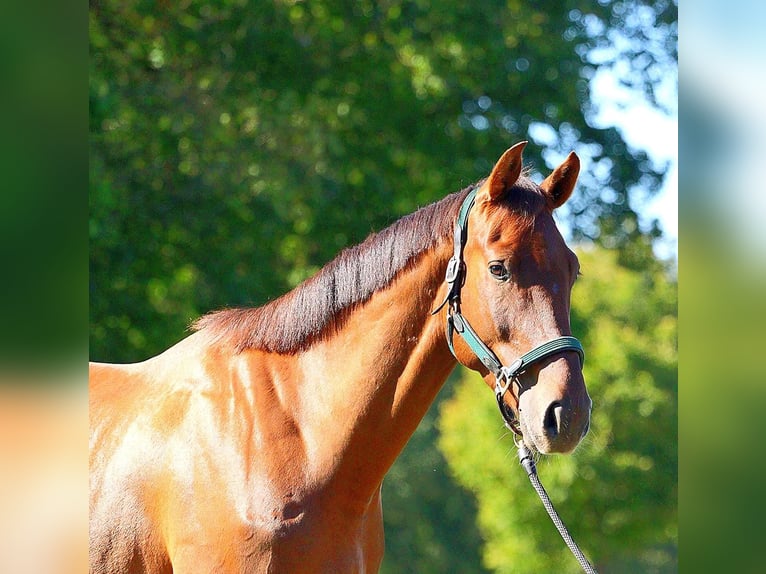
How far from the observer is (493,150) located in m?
9.73

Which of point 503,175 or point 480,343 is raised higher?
point 503,175

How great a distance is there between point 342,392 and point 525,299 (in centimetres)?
69

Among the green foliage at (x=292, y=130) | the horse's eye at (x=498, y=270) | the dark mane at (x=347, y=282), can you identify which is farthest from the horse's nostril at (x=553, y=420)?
the green foliage at (x=292, y=130)

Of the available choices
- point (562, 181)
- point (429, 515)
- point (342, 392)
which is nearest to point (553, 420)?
point (342, 392)

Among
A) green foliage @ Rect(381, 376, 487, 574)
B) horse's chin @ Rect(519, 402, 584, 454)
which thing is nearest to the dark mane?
horse's chin @ Rect(519, 402, 584, 454)

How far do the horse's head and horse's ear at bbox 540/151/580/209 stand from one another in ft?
0.30

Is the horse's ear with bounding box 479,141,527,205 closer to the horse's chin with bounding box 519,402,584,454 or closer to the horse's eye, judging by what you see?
the horse's eye

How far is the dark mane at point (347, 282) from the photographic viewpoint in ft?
9.70

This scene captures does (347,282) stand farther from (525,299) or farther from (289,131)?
(289,131)

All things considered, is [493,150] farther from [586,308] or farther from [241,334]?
[586,308]

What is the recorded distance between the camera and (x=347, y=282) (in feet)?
9.89

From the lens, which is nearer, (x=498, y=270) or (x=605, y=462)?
(x=498, y=270)

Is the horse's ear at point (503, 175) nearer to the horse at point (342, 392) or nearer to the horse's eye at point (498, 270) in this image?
the horse at point (342, 392)
